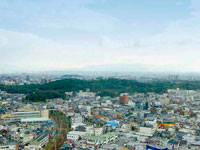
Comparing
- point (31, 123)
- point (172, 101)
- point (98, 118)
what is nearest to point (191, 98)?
point (172, 101)

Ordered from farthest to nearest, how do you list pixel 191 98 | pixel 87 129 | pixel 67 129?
pixel 191 98
pixel 67 129
pixel 87 129

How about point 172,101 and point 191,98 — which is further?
point 191,98

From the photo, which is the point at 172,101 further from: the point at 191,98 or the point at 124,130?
the point at 124,130

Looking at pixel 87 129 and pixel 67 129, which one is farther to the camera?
pixel 67 129

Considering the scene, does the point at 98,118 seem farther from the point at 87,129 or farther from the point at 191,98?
the point at 191,98

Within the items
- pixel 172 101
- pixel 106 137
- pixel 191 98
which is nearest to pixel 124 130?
pixel 106 137

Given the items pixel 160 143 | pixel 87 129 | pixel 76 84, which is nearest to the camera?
pixel 160 143

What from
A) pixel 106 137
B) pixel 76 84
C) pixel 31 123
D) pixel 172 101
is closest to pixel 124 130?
pixel 106 137

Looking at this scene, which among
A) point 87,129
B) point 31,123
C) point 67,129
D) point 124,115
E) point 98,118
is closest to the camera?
point 87,129

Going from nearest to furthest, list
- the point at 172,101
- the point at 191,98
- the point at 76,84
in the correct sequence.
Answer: the point at 172,101 → the point at 191,98 → the point at 76,84
